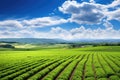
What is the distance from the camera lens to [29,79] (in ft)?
93.4

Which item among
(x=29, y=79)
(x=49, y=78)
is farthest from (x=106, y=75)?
(x=29, y=79)

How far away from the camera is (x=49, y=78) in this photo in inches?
1147

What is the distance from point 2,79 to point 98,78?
14537 millimetres

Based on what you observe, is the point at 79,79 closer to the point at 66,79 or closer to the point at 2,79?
the point at 66,79

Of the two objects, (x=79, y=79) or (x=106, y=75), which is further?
(x=106, y=75)

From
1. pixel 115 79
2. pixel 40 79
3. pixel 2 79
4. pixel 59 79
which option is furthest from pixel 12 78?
pixel 115 79

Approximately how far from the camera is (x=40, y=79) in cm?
2939

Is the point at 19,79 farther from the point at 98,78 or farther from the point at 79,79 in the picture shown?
the point at 98,78

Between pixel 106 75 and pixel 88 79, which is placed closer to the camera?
pixel 88 79

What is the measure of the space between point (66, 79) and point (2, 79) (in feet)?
31.4

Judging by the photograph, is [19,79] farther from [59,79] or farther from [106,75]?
[106,75]

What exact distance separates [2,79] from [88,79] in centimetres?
1283

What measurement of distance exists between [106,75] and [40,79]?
429 inches

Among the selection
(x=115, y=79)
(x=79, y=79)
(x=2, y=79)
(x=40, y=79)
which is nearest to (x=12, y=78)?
(x=2, y=79)
